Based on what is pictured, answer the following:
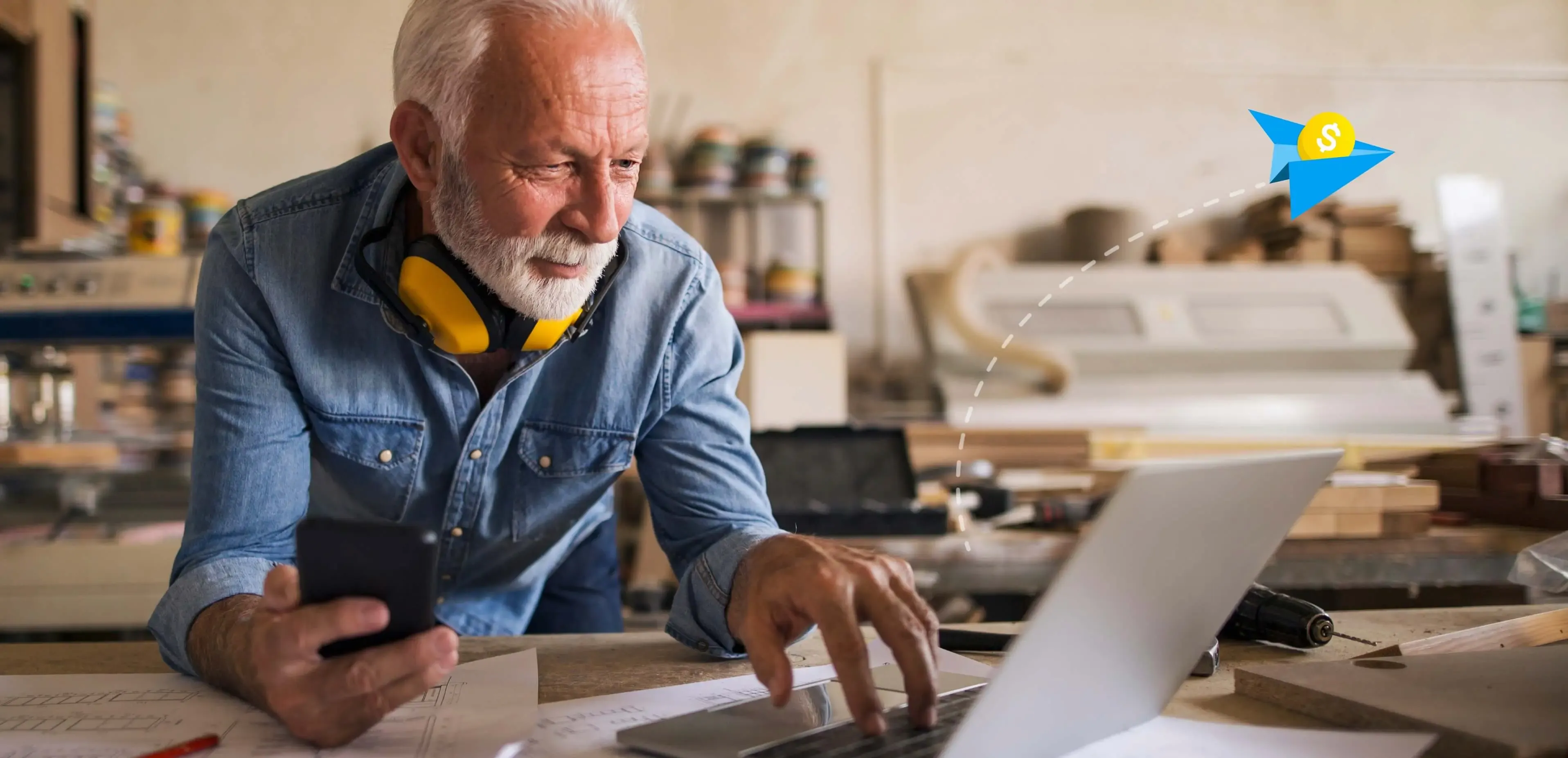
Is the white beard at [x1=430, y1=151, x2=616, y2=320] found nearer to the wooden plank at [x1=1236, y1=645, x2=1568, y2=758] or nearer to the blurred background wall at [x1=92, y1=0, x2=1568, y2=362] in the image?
the wooden plank at [x1=1236, y1=645, x2=1568, y2=758]

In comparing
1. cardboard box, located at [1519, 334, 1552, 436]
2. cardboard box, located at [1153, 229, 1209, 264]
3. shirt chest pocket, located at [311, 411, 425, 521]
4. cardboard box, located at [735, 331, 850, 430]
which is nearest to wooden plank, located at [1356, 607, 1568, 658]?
shirt chest pocket, located at [311, 411, 425, 521]

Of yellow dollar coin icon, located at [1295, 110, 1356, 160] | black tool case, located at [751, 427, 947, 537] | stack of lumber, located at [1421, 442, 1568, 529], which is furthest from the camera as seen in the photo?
black tool case, located at [751, 427, 947, 537]

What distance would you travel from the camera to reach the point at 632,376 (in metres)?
1.12

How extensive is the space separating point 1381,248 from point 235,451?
394cm

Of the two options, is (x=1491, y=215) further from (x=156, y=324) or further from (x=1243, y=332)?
(x=156, y=324)

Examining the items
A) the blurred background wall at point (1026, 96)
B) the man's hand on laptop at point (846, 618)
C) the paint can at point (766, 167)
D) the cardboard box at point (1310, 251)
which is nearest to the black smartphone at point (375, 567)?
the man's hand on laptop at point (846, 618)

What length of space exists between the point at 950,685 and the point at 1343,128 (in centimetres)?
65

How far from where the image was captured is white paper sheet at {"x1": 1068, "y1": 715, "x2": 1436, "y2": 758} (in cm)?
62

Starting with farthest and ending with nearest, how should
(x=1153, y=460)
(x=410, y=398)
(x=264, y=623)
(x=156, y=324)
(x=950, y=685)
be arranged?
(x=1153, y=460)
(x=156, y=324)
(x=410, y=398)
(x=950, y=685)
(x=264, y=623)

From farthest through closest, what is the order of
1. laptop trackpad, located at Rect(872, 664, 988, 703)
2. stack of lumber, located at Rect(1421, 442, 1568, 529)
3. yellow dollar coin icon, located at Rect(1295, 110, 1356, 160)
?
stack of lumber, located at Rect(1421, 442, 1568, 529)
yellow dollar coin icon, located at Rect(1295, 110, 1356, 160)
laptop trackpad, located at Rect(872, 664, 988, 703)

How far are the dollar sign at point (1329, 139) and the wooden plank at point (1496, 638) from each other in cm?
42

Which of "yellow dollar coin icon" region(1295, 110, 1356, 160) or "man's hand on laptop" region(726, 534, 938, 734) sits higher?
"yellow dollar coin icon" region(1295, 110, 1356, 160)

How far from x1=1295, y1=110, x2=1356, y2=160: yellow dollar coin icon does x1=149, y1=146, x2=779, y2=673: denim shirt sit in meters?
0.57

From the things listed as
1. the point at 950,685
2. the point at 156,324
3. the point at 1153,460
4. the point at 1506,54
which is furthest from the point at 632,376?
→ the point at 1506,54
